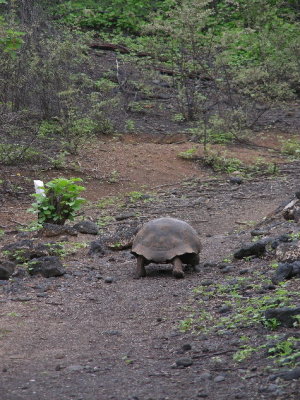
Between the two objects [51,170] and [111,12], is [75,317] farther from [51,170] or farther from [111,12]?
[111,12]

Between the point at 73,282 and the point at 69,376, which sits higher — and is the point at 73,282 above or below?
below

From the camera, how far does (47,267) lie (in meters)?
7.20

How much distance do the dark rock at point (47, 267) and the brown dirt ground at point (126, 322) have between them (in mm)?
84

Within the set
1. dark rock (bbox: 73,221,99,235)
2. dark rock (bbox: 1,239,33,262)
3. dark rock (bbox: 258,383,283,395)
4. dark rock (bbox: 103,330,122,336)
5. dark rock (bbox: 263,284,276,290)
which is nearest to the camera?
dark rock (bbox: 258,383,283,395)

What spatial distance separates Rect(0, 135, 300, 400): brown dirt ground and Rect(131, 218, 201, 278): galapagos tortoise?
16 cm

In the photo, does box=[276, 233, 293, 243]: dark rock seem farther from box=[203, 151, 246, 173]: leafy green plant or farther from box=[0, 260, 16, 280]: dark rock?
box=[203, 151, 246, 173]: leafy green plant

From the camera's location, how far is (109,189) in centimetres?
1259

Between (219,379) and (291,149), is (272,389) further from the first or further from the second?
(291,149)

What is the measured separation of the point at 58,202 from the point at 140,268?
2.62 m

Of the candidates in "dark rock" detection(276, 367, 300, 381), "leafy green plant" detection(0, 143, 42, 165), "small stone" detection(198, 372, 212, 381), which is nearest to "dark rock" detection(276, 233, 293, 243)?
"small stone" detection(198, 372, 212, 381)

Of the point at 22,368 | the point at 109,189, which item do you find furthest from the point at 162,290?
the point at 109,189

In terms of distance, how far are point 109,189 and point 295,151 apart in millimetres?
4700

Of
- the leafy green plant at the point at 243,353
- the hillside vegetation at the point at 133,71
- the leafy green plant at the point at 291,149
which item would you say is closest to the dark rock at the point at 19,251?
the leafy green plant at the point at 243,353

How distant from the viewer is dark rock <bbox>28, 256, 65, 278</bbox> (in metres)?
7.19
